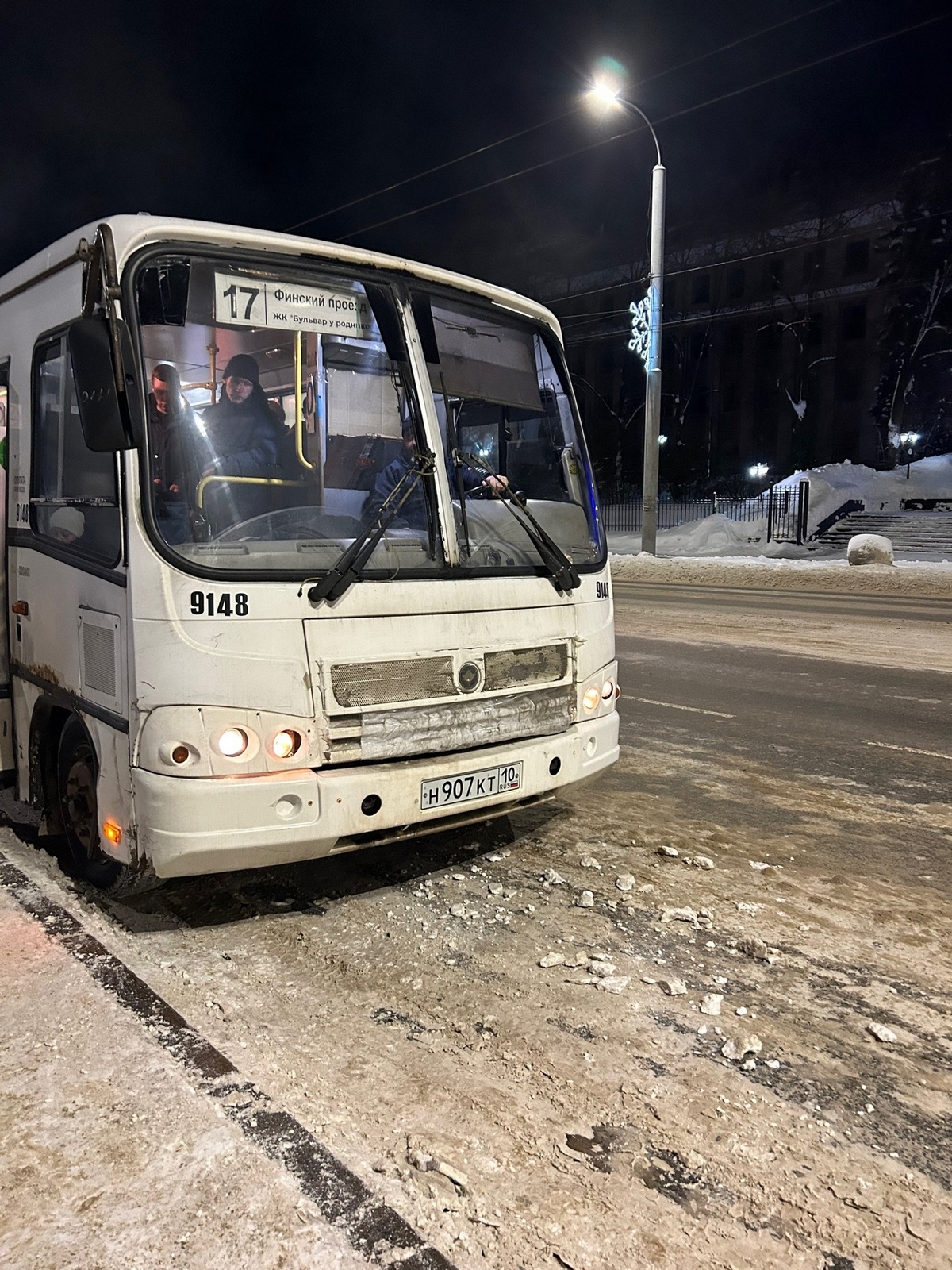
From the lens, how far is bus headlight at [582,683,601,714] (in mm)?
4566

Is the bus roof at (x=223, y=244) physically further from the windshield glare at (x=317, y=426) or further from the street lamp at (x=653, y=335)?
the street lamp at (x=653, y=335)

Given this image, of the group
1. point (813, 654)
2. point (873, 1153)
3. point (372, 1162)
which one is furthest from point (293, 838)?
point (813, 654)

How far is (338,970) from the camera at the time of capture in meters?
3.51

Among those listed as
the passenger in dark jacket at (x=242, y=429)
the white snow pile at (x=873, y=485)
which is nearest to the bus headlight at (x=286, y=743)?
the passenger in dark jacket at (x=242, y=429)

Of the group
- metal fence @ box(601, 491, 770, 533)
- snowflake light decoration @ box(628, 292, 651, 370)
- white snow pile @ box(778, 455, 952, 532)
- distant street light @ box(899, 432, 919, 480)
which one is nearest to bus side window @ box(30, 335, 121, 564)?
snowflake light decoration @ box(628, 292, 651, 370)

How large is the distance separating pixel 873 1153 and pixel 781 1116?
25 cm

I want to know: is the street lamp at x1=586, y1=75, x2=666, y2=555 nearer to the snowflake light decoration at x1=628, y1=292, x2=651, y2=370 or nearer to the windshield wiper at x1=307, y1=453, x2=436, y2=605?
the snowflake light decoration at x1=628, y1=292, x2=651, y2=370

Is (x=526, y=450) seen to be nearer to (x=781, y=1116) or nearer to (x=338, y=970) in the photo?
(x=338, y=970)

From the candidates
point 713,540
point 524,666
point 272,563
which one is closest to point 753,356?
point 713,540

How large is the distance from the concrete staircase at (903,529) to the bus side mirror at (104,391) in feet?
91.5

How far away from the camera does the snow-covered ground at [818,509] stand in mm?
31375

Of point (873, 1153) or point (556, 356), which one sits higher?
point (556, 356)

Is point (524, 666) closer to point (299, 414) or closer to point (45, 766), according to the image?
point (299, 414)

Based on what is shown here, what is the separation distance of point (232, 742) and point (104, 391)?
4.53 feet
